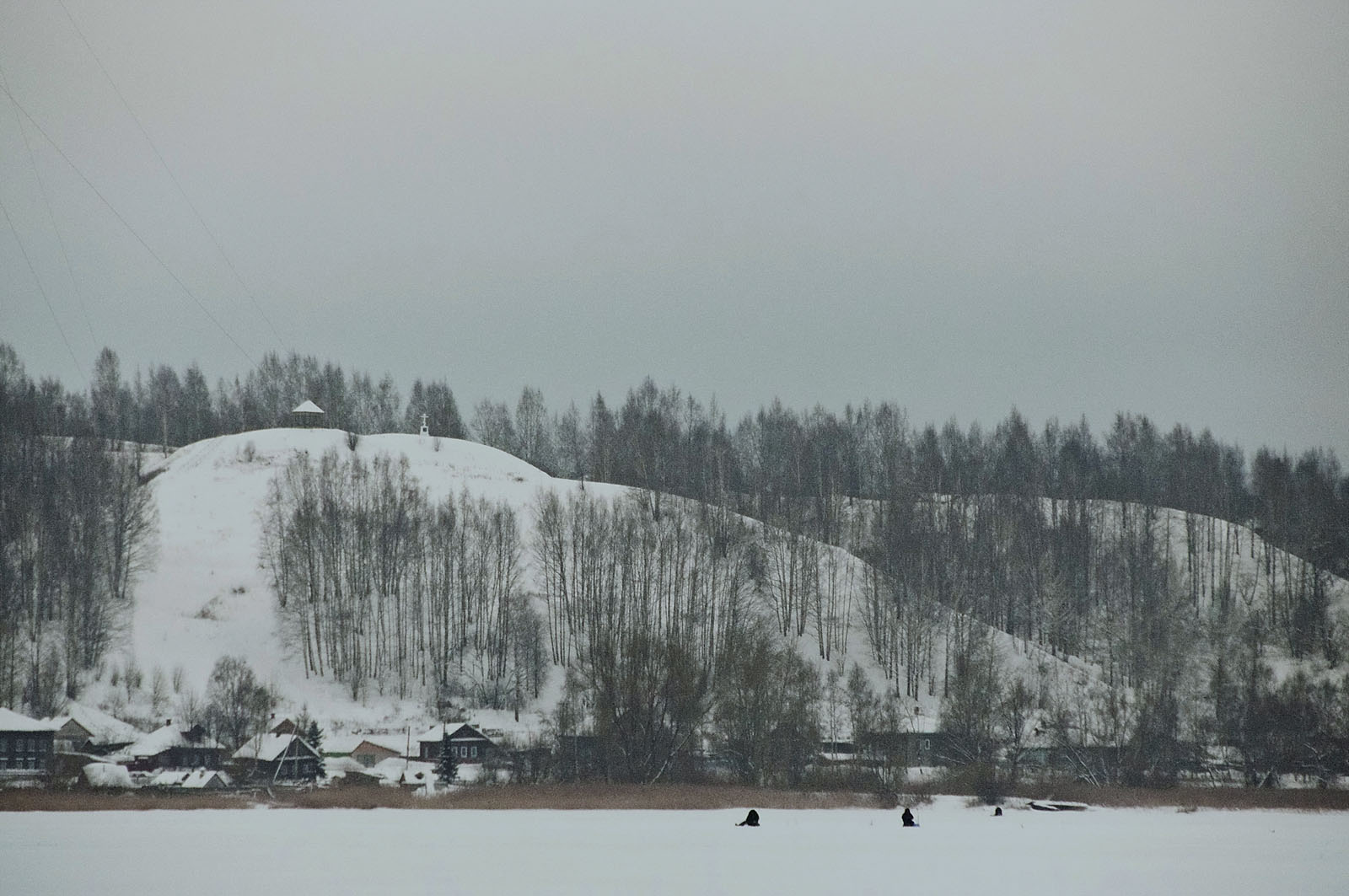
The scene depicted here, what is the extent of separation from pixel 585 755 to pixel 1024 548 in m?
48.3

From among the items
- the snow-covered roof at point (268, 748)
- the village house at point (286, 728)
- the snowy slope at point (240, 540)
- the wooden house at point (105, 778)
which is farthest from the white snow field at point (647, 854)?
the snowy slope at point (240, 540)

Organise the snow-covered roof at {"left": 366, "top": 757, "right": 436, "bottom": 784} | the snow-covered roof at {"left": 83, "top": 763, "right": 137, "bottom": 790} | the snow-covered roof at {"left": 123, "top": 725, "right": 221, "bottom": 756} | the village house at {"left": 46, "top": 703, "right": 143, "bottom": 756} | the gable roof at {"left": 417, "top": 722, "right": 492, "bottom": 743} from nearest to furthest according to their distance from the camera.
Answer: the snow-covered roof at {"left": 83, "top": 763, "right": 137, "bottom": 790}
the snow-covered roof at {"left": 366, "top": 757, "right": 436, "bottom": 784}
the snow-covered roof at {"left": 123, "top": 725, "right": 221, "bottom": 756}
the village house at {"left": 46, "top": 703, "right": 143, "bottom": 756}
the gable roof at {"left": 417, "top": 722, "right": 492, "bottom": 743}

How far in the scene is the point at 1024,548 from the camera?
94.3 meters

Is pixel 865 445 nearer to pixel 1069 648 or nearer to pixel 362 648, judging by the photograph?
pixel 1069 648

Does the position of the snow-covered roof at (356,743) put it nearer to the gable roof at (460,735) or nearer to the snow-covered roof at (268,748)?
the gable roof at (460,735)

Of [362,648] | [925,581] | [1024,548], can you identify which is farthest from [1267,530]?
[362,648]

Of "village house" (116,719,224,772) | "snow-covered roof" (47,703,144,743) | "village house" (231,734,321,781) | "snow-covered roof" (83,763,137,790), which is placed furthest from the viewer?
"snow-covered roof" (47,703,144,743)

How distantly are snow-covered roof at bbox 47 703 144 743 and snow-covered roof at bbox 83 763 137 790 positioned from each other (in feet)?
21.7

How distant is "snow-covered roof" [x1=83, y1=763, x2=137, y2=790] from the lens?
49.2 metres

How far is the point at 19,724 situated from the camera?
55.4 m

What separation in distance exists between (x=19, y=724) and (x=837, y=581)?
49492mm

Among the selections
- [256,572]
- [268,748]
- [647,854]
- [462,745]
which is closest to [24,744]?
[268,748]

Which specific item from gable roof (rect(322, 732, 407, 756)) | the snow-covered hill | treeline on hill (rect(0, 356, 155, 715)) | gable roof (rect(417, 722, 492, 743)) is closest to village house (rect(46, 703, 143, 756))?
the snow-covered hill

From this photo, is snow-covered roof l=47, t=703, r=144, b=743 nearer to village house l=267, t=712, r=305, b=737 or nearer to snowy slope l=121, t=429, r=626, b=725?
snowy slope l=121, t=429, r=626, b=725
